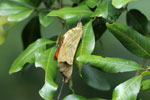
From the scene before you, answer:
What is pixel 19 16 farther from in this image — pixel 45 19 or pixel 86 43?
pixel 86 43

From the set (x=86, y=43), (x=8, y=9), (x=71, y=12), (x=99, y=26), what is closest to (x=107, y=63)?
(x=86, y=43)

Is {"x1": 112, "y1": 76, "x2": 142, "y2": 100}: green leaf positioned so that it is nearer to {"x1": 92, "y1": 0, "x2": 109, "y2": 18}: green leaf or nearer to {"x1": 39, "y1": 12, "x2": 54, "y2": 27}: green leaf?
{"x1": 92, "y1": 0, "x2": 109, "y2": 18}: green leaf

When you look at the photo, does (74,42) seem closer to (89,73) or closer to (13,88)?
(89,73)

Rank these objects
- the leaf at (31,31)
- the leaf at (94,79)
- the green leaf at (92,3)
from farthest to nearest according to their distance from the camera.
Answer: the leaf at (31,31), the leaf at (94,79), the green leaf at (92,3)

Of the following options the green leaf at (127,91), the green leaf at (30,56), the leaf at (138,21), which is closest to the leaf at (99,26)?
the leaf at (138,21)

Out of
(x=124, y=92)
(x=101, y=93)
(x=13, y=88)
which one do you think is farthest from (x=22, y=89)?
(x=124, y=92)

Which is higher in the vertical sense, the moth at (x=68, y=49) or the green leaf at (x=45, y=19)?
the green leaf at (x=45, y=19)

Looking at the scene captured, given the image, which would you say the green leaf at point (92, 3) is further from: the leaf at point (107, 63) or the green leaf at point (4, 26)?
the green leaf at point (4, 26)
